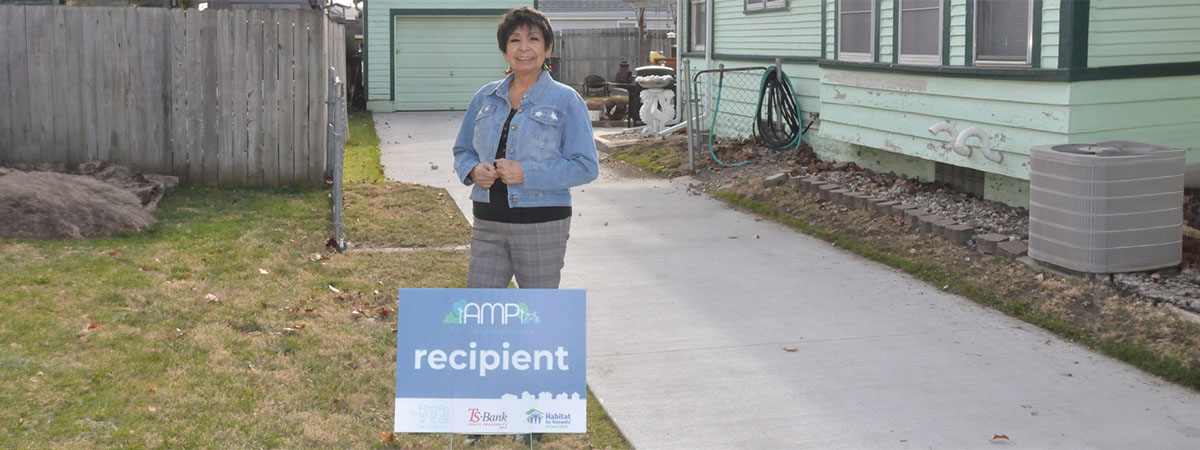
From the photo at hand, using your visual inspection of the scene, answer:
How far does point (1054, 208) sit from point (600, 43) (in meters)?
24.0

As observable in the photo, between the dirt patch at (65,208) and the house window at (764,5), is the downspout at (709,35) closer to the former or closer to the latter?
the house window at (764,5)

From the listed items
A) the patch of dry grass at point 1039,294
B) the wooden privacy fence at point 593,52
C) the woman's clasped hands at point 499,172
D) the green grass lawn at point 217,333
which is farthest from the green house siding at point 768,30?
the wooden privacy fence at point 593,52

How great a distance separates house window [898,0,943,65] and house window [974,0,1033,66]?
545mm

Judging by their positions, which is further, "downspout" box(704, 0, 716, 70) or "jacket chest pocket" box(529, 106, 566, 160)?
"downspout" box(704, 0, 716, 70)

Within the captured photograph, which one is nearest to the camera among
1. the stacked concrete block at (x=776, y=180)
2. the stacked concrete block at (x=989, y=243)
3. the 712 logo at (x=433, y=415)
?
the 712 logo at (x=433, y=415)

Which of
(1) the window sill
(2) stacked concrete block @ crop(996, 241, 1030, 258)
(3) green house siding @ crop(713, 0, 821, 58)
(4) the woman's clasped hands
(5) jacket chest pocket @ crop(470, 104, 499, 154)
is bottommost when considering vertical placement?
(2) stacked concrete block @ crop(996, 241, 1030, 258)

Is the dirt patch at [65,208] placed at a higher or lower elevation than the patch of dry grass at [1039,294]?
higher

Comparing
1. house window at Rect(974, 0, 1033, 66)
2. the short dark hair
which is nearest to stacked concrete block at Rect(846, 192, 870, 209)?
house window at Rect(974, 0, 1033, 66)

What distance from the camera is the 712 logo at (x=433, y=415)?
4539mm

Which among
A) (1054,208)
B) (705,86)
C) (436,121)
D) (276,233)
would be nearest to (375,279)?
(276,233)

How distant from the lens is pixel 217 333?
6.63 m

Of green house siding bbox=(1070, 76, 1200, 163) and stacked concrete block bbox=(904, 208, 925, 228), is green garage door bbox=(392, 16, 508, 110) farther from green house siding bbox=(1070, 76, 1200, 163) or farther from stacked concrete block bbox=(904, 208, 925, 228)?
green house siding bbox=(1070, 76, 1200, 163)

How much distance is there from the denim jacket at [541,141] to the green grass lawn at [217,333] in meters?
1.03

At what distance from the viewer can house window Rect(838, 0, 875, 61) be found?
11.8 meters
